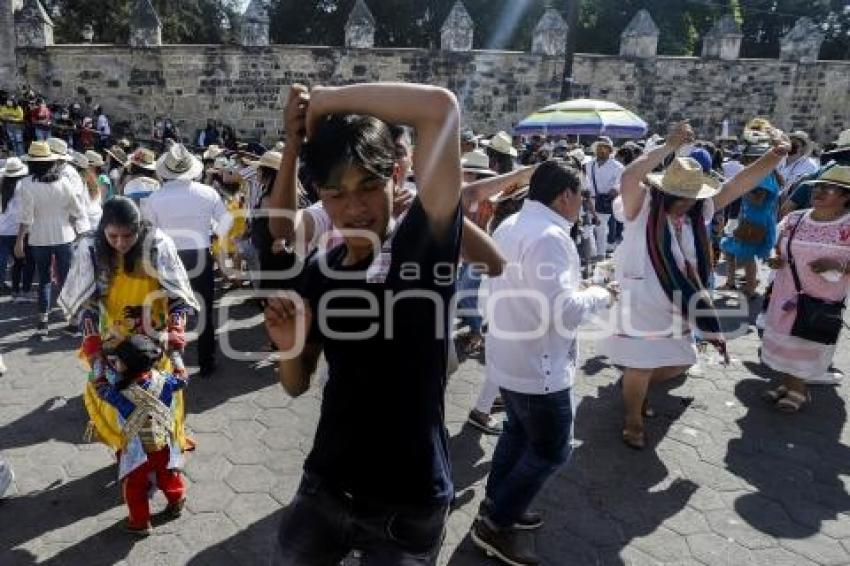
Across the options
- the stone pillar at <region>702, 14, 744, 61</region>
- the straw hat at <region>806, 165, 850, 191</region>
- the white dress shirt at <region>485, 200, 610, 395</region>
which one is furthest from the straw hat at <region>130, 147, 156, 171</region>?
the stone pillar at <region>702, 14, 744, 61</region>

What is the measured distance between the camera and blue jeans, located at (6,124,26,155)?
1450cm

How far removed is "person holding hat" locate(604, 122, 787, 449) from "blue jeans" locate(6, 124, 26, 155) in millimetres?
15164

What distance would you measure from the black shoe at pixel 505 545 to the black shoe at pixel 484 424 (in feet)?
4.25

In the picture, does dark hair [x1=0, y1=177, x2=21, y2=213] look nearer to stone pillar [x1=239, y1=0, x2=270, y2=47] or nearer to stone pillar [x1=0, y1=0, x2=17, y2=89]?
stone pillar [x1=239, y1=0, x2=270, y2=47]

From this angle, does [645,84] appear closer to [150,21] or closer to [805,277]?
[150,21]

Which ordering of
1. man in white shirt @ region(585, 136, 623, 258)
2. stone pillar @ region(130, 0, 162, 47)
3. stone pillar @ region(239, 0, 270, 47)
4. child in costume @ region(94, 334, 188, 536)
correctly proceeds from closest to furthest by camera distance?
child in costume @ region(94, 334, 188, 536), man in white shirt @ region(585, 136, 623, 258), stone pillar @ region(130, 0, 162, 47), stone pillar @ region(239, 0, 270, 47)

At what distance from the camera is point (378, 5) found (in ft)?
94.2

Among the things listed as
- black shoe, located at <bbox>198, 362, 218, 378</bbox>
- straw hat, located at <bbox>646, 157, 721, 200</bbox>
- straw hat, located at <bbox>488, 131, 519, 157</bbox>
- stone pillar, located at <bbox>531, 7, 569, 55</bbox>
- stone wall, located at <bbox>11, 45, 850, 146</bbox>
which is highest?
stone pillar, located at <bbox>531, 7, 569, 55</bbox>

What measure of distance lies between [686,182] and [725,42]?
19015 millimetres

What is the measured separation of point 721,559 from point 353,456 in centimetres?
248

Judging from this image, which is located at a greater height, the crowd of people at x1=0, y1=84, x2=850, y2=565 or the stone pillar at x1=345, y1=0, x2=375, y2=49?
the stone pillar at x1=345, y1=0, x2=375, y2=49

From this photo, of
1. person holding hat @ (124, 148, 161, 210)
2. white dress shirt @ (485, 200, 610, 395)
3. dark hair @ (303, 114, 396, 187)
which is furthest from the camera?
person holding hat @ (124, 148, 161, 210)

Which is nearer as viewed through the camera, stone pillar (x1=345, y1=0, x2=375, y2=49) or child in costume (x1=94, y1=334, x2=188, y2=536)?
child in costume (x1=94, y1=334, x2=188, y2=536)

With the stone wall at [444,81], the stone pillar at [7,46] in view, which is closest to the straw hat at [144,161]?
the stone wall at [444,81]
